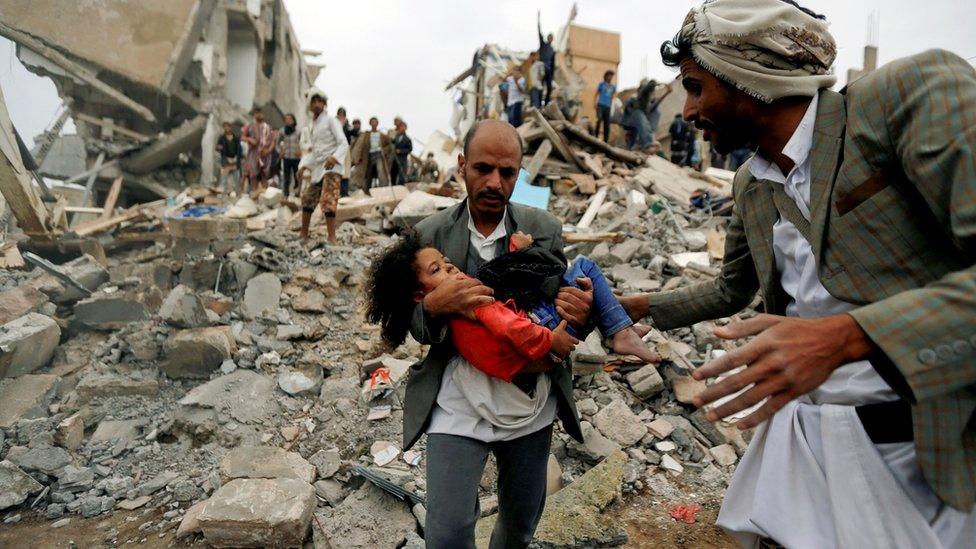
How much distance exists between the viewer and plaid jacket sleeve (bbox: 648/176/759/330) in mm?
1698

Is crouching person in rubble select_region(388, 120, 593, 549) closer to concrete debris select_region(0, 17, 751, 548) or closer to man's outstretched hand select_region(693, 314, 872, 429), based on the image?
man's outstretched hand select_region(693, 314, 872, 429)

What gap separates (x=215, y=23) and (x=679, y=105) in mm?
15531

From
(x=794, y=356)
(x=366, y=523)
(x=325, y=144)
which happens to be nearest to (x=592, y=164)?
(x=325, y=144)

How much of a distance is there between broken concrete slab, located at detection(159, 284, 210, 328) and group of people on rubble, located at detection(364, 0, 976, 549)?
13.1 feet

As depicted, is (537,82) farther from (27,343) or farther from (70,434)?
(70,434)

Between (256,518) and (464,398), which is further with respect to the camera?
(256,518)

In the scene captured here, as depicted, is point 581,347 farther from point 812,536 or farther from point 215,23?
point 215,23

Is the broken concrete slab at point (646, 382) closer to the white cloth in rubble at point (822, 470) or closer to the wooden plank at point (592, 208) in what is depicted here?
the white cloth in rubble at point (822, 470)

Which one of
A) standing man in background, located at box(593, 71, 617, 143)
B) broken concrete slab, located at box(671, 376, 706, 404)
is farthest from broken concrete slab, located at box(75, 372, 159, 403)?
standing man in background, located at box(593, 71, 617, 143)

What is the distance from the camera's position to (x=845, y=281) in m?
1.16

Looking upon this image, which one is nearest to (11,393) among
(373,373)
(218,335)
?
(218,335)

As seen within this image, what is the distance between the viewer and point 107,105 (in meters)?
15.1

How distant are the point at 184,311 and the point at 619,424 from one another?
4.23 m

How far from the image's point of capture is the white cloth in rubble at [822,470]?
1125 mm
